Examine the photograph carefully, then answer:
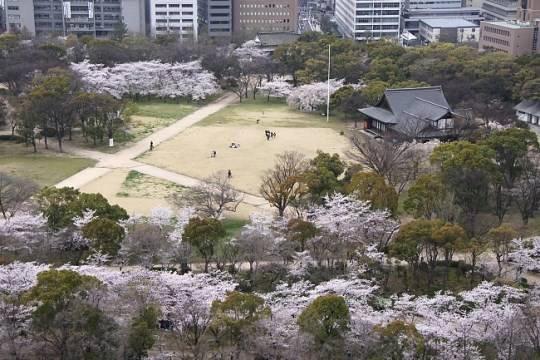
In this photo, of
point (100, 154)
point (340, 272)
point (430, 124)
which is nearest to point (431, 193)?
point (340, 272)

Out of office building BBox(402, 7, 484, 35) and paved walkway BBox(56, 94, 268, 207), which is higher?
office building BBox(402, 7, 484, 35)

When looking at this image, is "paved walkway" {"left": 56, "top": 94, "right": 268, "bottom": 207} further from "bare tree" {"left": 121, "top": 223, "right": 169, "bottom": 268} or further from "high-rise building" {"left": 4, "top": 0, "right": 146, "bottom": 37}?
"high-rise building" {"left": 4, "top": 0, "right": 146, "bottom": 37}

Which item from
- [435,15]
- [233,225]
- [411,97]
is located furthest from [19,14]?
[233,225]

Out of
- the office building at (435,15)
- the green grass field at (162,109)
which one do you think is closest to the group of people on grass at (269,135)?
the green grass field at (162,109)

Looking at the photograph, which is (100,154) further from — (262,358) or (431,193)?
Result: (262,358)

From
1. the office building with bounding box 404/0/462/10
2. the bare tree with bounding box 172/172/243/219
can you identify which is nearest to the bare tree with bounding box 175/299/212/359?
the bare tree with bounding box 172/172/243/219

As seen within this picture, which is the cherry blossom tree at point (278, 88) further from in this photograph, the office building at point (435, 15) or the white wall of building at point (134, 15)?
the office building at point (435, 15)

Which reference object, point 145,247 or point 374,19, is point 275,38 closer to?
point 374,19
